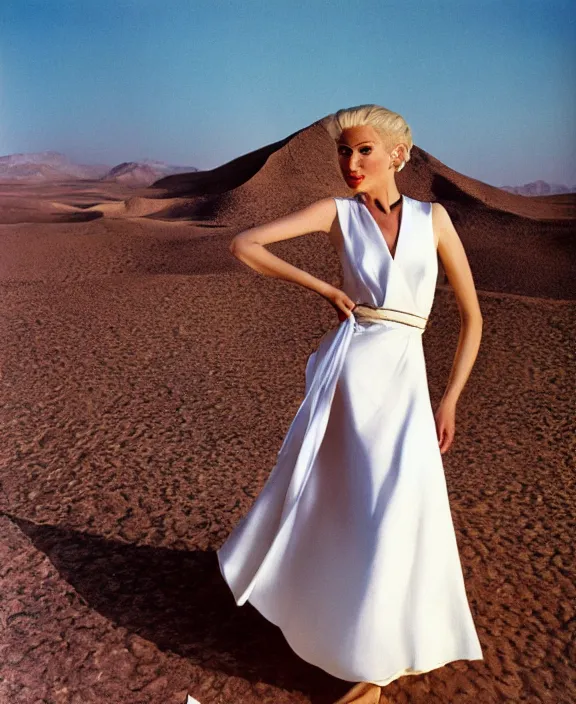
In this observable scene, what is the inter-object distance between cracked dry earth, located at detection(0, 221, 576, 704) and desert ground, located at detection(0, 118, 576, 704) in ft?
0.04

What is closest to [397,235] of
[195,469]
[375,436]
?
[375,436]

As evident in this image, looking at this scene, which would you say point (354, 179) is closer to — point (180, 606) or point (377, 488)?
point (377, 488)

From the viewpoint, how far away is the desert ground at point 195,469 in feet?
9.35

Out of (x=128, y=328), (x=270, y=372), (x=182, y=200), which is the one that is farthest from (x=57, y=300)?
(x=182, y=200)

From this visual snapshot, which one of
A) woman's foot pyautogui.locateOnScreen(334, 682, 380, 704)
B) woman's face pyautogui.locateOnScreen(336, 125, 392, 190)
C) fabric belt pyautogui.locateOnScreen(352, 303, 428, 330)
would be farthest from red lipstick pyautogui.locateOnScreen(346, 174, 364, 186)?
woman's foot pyautogui.locateOnScreen(334, 682, 380, 704)

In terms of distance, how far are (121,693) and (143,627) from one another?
37 cm

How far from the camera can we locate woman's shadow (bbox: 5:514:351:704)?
2.77 metres

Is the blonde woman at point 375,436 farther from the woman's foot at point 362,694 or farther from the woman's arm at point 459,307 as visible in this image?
the woman's foot at point 362,694

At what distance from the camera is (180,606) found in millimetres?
3209

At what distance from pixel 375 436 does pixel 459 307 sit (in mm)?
472

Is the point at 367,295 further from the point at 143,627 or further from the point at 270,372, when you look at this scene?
the point at 270,372

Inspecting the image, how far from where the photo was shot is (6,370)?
21.3 ft

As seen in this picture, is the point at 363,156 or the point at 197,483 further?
the point at 197,483

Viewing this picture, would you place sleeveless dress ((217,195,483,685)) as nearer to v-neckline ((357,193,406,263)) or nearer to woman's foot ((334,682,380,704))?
v-neckline ((357,193,406,263))
